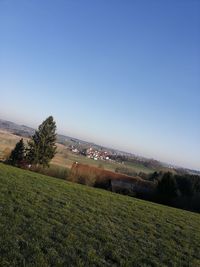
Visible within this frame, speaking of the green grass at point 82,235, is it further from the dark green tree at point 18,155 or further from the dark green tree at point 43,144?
the dark green tree at point 43,144

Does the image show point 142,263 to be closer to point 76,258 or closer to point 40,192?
point 76,258

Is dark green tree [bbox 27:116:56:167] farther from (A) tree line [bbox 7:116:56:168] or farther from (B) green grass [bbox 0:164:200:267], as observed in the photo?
(B) green grass [bbox 0:164:200:267]

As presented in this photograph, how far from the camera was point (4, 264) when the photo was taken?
693cm

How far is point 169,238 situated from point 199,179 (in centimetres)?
3616

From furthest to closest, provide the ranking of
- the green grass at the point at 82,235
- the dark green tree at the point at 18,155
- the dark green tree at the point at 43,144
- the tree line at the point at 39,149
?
the dark green tree at the point at 43,144, the tree line at the point at 39,149, the dark green tree at the point at 18,155, the green grass at the point at 82,235

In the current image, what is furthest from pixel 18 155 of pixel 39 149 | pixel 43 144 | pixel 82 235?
pixel 82 235

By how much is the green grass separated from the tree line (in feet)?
125

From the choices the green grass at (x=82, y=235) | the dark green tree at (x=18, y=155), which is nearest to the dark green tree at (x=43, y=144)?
the dark green tree at (x=18, y=155)

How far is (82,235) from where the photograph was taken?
33.2 feet

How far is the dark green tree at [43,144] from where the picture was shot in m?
54.1

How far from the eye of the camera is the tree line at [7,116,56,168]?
53469 millimetres

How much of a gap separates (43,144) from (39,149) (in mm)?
1020

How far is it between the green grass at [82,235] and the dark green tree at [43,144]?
3839 cm

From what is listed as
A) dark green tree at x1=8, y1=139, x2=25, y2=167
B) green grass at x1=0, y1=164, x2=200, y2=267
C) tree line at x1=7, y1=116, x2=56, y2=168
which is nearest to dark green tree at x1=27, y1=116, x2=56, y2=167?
tree line at x1=7, y1=116, x2=56, y2=168
